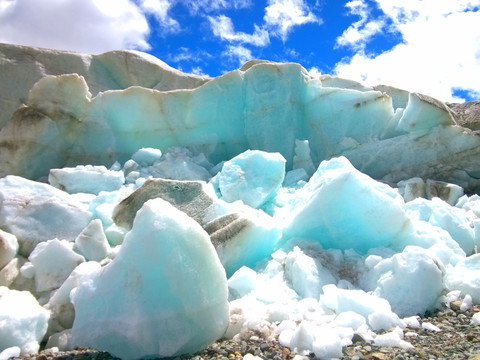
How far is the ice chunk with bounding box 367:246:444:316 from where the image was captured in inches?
124

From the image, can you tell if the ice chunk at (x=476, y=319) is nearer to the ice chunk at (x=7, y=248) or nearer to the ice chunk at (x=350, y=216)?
the ice chunk at (x=350, y=216)

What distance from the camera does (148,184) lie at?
16.2ft

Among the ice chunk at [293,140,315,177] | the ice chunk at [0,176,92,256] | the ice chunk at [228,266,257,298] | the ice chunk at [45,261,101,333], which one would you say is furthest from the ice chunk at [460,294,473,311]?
the ice chunk at [293,140,315,177]

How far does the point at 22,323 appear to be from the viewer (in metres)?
2.83

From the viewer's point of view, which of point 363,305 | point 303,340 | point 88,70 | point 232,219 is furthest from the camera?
point 88,70

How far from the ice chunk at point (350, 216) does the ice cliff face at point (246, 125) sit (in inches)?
126

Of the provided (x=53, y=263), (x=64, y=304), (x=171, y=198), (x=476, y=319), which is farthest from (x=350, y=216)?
(x=53, y=263)

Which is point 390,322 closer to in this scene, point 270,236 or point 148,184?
point 270,236

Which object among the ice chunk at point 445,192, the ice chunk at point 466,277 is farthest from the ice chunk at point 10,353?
the ice chunk at point 445,192

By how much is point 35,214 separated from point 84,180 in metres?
1.73

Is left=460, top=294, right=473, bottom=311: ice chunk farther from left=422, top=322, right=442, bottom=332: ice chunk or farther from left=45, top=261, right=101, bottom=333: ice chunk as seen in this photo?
left=45, top=261, right=101, bottom=333: ice chunk

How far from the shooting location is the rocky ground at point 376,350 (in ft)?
7.68

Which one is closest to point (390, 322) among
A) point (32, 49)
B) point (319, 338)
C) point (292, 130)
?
point (319, 338)

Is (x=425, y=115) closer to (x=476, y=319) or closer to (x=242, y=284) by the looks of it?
(x=476, y=319)
